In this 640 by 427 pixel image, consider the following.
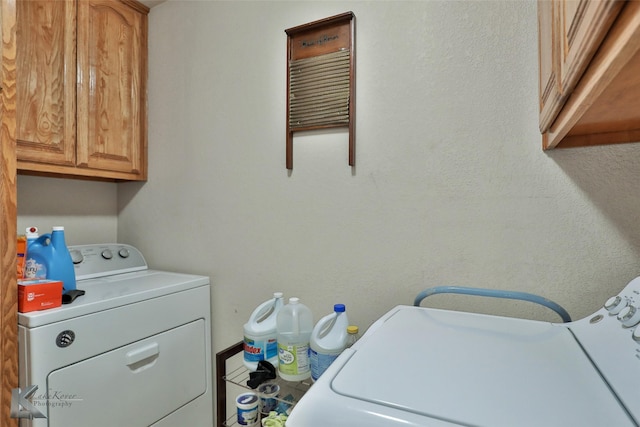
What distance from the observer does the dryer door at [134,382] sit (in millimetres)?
1231

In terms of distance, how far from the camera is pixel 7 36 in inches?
48.9

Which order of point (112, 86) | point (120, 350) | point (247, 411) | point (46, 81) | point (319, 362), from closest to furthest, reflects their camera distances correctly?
point (319, 362) < point (247, 411) < point (120, 350) < point (46, 81) < point (112, 86)

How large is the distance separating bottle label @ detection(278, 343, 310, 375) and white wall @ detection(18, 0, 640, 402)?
31cm

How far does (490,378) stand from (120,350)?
1412mm

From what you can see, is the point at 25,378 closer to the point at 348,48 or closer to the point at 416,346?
the point at 416,346

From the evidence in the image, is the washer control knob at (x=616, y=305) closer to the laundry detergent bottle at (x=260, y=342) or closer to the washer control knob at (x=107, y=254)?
the laundry detergent bottle at (x=260, y=342)

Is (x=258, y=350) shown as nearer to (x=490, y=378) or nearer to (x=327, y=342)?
(x=327, y=342)

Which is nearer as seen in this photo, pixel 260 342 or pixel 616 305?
pixel 616 305

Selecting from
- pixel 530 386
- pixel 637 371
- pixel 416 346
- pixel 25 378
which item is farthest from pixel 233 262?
pixel 637 371

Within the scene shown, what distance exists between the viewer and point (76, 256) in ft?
5.75

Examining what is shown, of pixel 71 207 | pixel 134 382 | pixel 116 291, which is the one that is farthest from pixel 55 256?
pixel 71 207

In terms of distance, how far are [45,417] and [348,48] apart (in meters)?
1.86

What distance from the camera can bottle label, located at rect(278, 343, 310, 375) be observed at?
1.25 metres

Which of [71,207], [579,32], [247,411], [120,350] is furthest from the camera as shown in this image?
[71,207]
